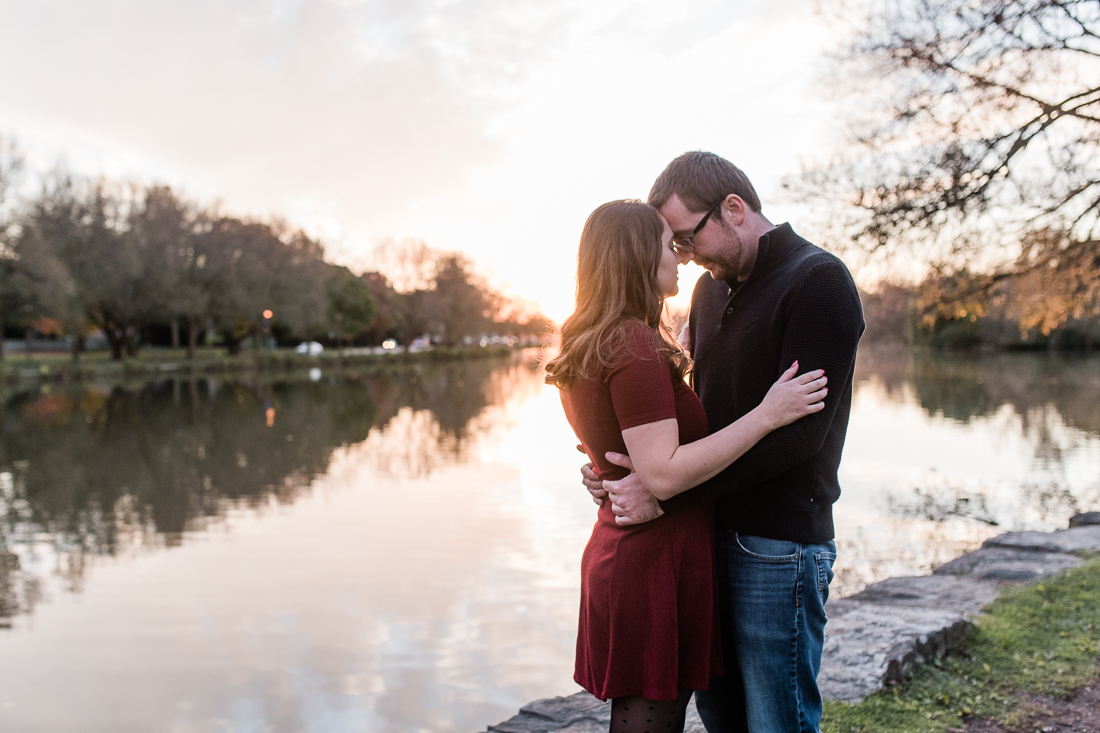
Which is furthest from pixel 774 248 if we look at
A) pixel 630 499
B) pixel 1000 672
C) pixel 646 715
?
pixel 1000 672

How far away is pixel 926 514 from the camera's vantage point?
8805mm

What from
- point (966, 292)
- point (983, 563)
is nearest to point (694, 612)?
point (983, 563)

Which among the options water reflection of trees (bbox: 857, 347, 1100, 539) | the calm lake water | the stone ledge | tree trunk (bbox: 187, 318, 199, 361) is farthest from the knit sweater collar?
tree trunk (bbox: 187, 318, 199, 361)

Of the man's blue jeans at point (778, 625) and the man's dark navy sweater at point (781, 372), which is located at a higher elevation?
the man's dark navy sweater at point (781, 372)

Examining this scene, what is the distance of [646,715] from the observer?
194 cm

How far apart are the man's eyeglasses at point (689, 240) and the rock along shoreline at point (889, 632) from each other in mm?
2107

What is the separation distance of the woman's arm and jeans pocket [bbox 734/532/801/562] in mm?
273

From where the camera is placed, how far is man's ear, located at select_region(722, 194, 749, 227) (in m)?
2.04

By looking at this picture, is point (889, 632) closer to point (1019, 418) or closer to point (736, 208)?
point (736, 208)

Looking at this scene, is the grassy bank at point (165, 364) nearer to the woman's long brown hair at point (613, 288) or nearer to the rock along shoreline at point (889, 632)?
the rock along shoreline at point (889, 632)

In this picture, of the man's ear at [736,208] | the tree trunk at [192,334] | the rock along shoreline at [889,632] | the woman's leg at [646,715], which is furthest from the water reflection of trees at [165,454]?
the tree trunk at [192,334]

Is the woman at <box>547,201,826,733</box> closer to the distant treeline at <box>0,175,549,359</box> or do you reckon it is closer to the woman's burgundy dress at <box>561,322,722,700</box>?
the woman's burgundy dress at <box>561,322,722,700</box>

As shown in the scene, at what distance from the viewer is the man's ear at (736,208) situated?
6.70 feet

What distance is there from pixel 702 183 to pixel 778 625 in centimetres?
115
